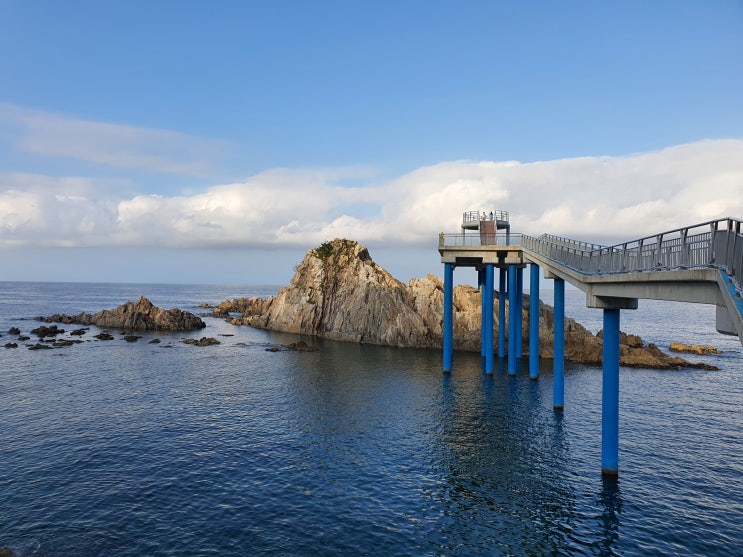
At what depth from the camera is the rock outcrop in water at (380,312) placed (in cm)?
7250

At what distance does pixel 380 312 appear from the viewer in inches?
3541

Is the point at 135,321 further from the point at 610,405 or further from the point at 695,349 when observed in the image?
the point at 695,349

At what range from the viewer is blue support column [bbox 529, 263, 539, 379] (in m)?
52.7

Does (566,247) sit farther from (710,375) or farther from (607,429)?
(710,375)

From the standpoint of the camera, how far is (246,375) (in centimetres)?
6006

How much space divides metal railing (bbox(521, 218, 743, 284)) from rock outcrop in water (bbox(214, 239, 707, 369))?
1630 inches

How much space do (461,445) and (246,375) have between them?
1327 inches

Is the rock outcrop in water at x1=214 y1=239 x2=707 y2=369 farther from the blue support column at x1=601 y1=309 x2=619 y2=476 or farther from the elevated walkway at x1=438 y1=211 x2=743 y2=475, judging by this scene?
the blue support column at x1=601 y1=309 x2=619 y2=476

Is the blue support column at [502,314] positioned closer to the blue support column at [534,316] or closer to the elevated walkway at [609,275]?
the elevated walkway at [609,275]

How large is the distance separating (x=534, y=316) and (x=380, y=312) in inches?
1554

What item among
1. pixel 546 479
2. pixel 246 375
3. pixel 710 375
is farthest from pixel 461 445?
pixel 710 375

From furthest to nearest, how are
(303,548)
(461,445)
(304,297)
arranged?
(304,297), (461,445), (303,548)

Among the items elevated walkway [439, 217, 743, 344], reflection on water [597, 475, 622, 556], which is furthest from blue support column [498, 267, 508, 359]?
reflection on water [597, 475, 622, 556]

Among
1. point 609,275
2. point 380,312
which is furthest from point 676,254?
point 380,312
